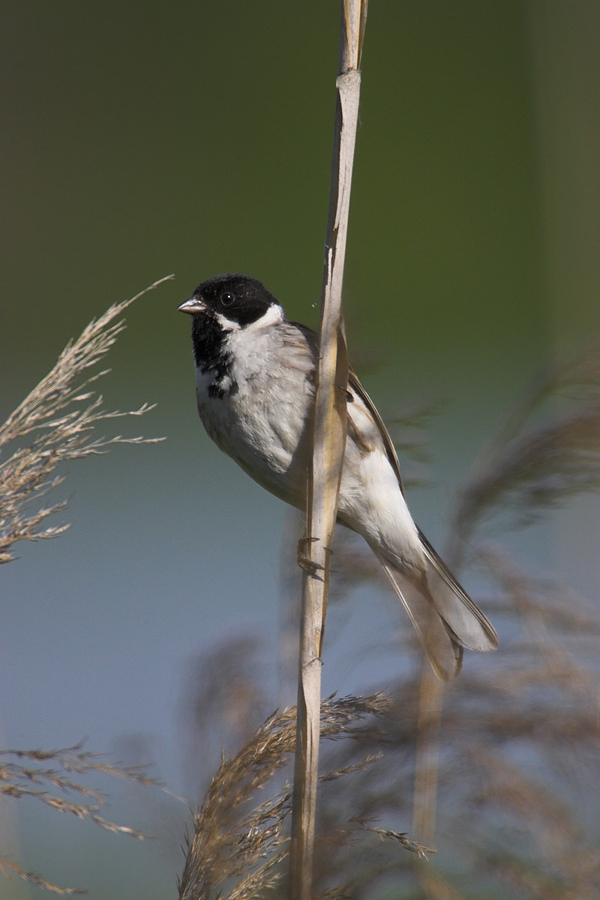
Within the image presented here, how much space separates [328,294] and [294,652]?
2.28ft

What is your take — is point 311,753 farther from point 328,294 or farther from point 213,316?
point 213,316

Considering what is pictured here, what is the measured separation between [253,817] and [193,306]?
1347 millimetres

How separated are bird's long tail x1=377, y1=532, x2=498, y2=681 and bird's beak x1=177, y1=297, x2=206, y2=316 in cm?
77

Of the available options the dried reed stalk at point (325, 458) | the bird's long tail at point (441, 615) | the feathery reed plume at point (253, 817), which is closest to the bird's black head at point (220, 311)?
the bird's long tail at point (441, 615)

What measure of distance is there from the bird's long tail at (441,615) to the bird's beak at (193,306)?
2.53ft

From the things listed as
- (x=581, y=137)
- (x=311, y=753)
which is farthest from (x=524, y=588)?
(x=581, y=137)

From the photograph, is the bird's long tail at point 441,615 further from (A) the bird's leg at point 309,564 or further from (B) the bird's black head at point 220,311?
(B) the bird's black head at point 220,311

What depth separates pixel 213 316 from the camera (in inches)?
83.5

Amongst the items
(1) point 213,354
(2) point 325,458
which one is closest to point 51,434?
(2) point 325,458

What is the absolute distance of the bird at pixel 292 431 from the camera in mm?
1880

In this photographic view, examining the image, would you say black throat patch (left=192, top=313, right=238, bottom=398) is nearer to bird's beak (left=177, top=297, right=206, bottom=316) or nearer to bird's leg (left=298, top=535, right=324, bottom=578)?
bird's beak (left=177, top=297, right=206, bottom=316)

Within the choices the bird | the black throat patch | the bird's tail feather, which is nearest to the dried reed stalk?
the bird's tail feather

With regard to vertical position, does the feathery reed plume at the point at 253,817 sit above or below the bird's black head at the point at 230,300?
below

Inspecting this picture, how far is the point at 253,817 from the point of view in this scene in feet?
3.66
